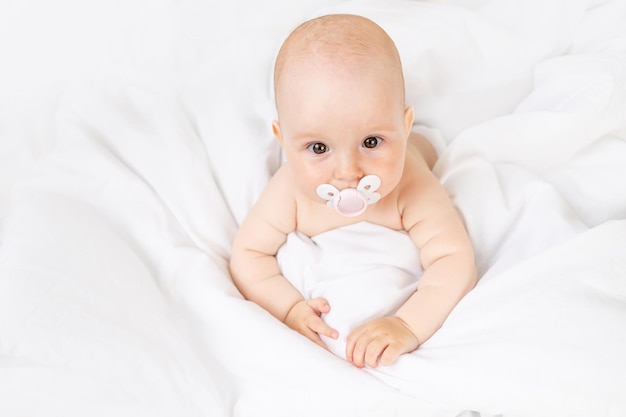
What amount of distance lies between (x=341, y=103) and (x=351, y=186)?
5.2 inches

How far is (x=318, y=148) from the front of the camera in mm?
→ 1270

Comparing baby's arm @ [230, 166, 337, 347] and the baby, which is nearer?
the baby

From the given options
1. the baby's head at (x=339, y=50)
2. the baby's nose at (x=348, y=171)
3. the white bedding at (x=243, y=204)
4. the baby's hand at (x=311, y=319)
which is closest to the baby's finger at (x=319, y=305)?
the baby's hand at (x=311, y=319)

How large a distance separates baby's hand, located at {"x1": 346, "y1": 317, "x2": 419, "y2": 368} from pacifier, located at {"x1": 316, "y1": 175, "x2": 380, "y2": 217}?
0.18 m

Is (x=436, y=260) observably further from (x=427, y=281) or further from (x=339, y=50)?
(x=339, y=50)

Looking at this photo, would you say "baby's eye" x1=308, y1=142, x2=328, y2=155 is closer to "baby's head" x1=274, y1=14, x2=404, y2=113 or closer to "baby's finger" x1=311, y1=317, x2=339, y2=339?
"baby's head" x1=274, y1=14, x2=404, y2=113

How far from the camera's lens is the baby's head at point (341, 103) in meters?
1.21

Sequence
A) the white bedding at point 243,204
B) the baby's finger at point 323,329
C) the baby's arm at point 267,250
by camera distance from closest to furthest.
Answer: the white bedding at point 243,204, the baby's finger at point 323,329, the baby's arm at point 267,250

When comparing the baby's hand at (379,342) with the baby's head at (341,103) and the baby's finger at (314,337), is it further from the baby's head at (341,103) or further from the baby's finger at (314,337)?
the baby's head at (341,103)

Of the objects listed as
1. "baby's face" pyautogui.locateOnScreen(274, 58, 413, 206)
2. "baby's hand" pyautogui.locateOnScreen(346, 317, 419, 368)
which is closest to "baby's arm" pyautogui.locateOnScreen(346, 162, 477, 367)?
"baby's hand" pyautogui.locateOnScreen(346, 317, 419, 368)

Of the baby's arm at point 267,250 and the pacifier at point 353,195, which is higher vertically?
the pacifier at point 353,195

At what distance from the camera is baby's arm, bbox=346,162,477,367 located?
123cm

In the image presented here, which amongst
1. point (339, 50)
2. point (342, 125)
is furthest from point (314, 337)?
point (339, 50)

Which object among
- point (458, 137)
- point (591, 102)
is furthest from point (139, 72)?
point (591, 102)
